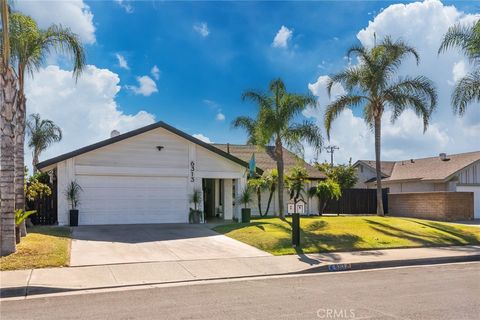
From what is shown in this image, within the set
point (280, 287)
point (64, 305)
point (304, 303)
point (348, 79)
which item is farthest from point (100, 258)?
point (348, 79)

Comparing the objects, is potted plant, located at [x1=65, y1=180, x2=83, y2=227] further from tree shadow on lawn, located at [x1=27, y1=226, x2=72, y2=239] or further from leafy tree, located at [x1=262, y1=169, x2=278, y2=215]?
leafy tree, located at [x1=262, y1=169, x2=278, y2=215]

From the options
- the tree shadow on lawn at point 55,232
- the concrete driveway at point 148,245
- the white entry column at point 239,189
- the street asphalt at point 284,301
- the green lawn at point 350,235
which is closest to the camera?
the street asphalt at point 284,301

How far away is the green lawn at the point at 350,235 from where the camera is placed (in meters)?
13.9

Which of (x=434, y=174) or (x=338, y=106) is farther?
(x=434, y=174)

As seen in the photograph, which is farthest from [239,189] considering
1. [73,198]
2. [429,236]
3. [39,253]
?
[39,253]

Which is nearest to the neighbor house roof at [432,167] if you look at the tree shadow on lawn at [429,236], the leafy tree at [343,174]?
the leafy tree at [343,174]

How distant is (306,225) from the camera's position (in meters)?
17.6

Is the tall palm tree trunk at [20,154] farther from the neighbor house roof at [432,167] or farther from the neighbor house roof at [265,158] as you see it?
the neighbor house roof at [432,167]

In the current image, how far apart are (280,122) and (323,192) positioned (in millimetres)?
7034

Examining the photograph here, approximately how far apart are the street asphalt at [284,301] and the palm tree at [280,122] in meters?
11.1

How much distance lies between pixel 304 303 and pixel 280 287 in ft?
4.96

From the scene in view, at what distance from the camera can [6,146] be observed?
11.4 metres

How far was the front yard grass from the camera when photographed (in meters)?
10.3

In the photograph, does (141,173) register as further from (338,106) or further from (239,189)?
(338,106)
